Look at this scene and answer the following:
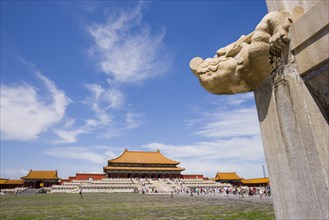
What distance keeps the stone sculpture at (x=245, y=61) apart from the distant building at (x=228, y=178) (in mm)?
56362

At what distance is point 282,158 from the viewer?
1.55 metres

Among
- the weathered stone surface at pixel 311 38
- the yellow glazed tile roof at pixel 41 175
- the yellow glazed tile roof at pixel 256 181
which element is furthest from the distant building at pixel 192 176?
the weathered stone surface at pixel 311 38

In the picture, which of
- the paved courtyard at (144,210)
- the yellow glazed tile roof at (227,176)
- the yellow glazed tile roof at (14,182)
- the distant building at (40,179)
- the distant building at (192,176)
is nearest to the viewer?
the paved courtyard at (144,210)

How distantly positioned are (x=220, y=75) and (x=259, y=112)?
1.29 ft

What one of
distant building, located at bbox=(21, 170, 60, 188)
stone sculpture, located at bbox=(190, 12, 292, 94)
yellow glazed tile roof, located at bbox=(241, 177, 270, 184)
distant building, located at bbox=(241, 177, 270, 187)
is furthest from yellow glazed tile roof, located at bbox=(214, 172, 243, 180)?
stone sculpture, located at bbox=(190, 12, 292, 94)

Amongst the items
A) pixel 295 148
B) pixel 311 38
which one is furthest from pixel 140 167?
pixel 311 38

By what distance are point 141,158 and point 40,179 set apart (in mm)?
20879

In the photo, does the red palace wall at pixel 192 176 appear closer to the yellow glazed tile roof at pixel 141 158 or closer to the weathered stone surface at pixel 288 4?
the yellow glazed tile roof at pixel 141 158

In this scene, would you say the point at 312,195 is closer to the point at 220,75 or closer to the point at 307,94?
the point at 307,94

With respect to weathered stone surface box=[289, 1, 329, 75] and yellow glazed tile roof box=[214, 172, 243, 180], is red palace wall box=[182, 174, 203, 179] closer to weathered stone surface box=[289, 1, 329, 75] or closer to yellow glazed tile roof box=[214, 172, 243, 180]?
yellow glazed tile roof box=[214, 172, 243, 180]

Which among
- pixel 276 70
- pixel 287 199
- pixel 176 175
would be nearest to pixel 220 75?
pixel 276 70

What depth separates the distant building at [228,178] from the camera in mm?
55312

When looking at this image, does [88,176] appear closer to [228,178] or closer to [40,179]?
[40,179]

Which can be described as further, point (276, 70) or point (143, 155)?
point (143, 155)
